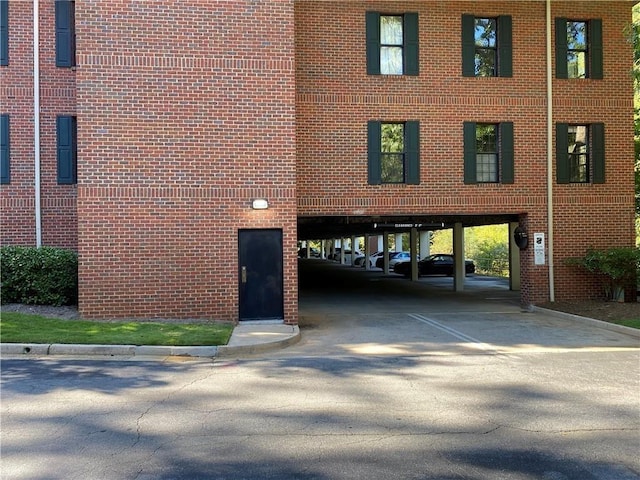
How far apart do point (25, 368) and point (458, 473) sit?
6382 mm

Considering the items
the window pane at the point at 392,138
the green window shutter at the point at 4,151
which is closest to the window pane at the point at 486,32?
the window pane at the point at 392,138

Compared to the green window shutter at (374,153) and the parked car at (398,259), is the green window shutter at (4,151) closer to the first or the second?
the green window shutter at (374,153)

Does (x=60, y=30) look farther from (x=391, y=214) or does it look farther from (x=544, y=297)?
(x=544, y=297)

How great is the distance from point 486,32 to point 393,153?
4.44 metres

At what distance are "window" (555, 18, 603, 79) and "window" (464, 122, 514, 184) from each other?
234 cm

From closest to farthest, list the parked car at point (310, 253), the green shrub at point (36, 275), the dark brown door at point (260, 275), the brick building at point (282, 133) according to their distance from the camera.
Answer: the brick building at point (282, 133), the green shrub at point (36, 275), the dark brown door at point (260, 275), the parked car at point (310, 253)

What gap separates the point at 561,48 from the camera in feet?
50.0

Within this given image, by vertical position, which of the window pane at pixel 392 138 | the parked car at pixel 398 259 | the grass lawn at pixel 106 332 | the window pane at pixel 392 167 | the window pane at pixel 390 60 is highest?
the window pane at pixel 390 60

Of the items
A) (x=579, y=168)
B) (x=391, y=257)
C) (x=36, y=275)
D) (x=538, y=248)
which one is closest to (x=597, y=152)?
(x=579, y=168)

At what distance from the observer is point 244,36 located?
1239 cm

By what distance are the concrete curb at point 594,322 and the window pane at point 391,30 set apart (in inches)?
320

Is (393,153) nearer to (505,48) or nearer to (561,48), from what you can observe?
(505,48)

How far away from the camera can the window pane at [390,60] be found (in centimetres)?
1466

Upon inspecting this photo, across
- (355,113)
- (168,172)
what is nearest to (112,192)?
(168,172)
